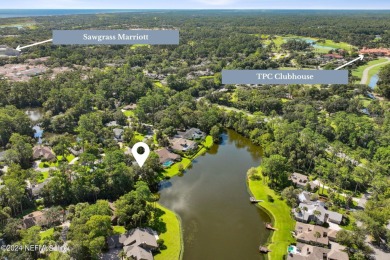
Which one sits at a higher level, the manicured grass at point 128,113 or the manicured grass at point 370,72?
the manicured grass at point 370,72

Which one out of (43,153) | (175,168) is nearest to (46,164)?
(43,153)

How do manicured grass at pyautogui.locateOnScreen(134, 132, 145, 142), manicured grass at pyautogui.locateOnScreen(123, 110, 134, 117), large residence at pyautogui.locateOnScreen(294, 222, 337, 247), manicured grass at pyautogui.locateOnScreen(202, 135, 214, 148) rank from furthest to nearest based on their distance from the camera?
1. manicured grass at pyautogui.locateOnScreen(123, 110, 134, 117)
2. manicured grass at pyautogui.locateOnScreen(134, 132, 145, 142)
3. manicured grass at pyautogui.locateOnScreen(202, 135, 214, 148)
4. large residence at pyautogui.locateOnScreen(294, 222, 337, 247)

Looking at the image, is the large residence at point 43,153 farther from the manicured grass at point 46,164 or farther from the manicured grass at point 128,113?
the manicured grass at point 128,113

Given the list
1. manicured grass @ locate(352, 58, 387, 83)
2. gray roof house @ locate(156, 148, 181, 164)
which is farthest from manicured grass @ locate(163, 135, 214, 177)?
manicured grass @ locate(352, 58, 387, 83)

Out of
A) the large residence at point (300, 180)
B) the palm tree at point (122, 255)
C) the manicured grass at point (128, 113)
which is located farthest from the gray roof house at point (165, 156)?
the manicured grass at point (128, 113)

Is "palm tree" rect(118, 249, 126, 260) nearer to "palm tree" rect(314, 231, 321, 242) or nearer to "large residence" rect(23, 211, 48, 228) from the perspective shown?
"large residence" rect(23, 211, 48, 228)
